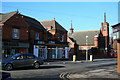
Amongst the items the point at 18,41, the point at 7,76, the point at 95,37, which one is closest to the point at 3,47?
the point at 18,41

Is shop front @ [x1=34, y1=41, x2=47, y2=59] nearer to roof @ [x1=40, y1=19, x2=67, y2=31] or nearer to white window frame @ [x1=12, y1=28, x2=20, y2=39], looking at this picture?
white window frame @ [x1=12, y1=28, x2=20, y2=39]

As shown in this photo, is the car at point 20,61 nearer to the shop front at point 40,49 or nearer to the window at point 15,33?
the window at point 15,33

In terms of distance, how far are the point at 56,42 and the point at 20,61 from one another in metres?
19.9

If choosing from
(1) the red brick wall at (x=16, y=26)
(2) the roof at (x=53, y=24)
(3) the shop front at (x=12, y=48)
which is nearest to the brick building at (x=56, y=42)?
(2) the roof at (x=53, y=24)

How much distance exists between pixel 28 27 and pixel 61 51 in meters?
11.1

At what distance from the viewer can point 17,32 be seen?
27.1m

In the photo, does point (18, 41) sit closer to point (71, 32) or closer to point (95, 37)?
point (95, 37)

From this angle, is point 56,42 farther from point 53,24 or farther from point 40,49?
point 53,24

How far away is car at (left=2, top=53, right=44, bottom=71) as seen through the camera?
1417 cm

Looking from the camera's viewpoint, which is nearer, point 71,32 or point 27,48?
point 27,48

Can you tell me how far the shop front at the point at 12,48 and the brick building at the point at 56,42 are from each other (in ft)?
19.1

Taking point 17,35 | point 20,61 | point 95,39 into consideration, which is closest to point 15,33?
point 17,35

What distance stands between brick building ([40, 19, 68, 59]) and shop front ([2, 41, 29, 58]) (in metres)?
5.83

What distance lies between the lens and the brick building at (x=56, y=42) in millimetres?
33750
